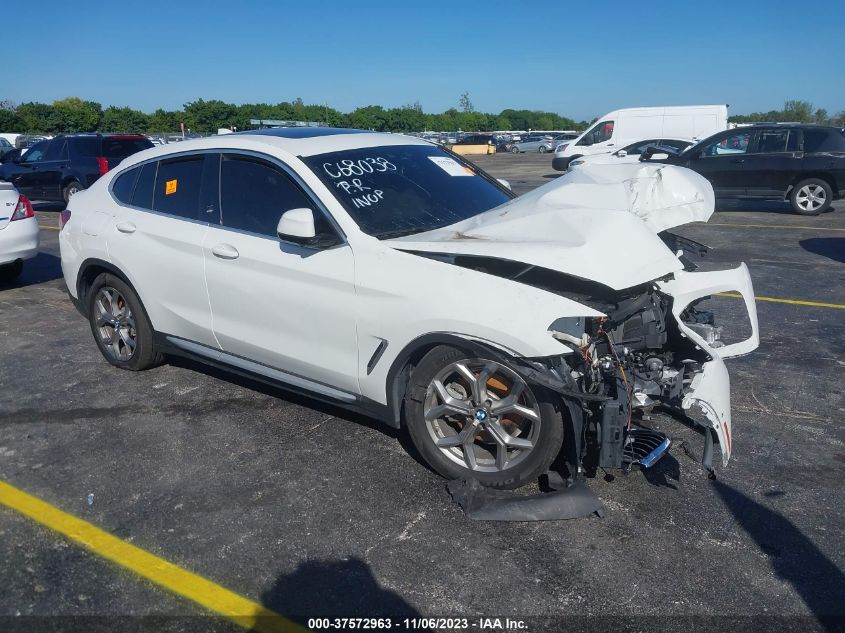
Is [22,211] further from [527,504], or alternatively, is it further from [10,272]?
[527,504]

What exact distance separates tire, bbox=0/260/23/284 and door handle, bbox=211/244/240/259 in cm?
538

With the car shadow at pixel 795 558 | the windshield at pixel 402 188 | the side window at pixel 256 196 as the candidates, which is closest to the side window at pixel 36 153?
the side window at pixel 256 196

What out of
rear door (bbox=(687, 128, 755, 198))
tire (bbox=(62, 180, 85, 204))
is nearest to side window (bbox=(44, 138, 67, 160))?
tire (bbox=(62, 180, 85, 204))

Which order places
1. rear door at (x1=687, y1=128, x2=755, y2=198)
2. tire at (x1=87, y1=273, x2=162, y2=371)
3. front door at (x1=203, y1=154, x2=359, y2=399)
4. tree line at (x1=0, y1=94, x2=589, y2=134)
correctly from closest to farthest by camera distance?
1. front door at (x1=203, y1=154, x2=359, y2=399)
2. tire at (x1=87, y1=273, x2=162, y2=371)
3. rear door at (x1=687, y1=128, x2=755, y2=198)
4. tree line at (x1=0, y1=94, x2=589, y2=134)

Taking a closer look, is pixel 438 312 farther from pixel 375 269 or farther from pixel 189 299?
pixel 189 299

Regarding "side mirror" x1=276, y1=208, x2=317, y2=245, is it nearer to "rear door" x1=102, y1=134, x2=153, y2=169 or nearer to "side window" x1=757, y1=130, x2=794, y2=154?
"side window" x1=757, y1=130, x2=794, y2=154

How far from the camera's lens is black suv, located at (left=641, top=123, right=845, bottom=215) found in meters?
13.0

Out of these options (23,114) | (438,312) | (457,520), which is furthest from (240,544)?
(23,114)

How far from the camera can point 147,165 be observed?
504 cm

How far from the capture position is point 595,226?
349cm

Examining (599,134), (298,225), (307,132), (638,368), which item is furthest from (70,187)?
(599,134)

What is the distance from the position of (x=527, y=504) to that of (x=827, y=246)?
8861mm

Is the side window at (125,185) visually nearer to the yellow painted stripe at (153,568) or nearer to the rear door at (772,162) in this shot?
the yellow painted stripe at (153,568)

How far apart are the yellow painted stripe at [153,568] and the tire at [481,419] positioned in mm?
1209
